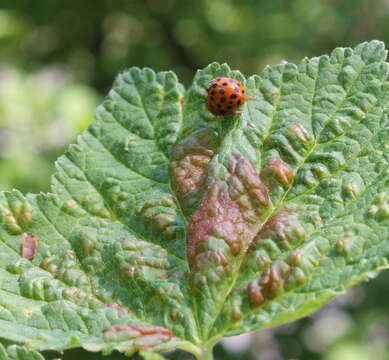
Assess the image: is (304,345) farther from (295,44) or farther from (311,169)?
(311,169)

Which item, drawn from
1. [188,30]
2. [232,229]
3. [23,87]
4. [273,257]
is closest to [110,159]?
[232,229]

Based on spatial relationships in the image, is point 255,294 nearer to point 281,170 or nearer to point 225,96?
point 281,170

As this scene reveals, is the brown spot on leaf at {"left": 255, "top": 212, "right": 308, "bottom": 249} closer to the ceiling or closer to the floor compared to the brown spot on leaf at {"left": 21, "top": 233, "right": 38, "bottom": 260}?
closer to the floor

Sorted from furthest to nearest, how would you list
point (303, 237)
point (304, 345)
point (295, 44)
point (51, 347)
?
1. point (295, 44)
2. point (304, 345)
3. point (303, 237)
4. point (51, 347)

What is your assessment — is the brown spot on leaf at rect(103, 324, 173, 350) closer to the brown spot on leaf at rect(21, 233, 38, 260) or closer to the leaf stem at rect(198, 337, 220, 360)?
the leaf stem at rect(198, 337, 220, 360)

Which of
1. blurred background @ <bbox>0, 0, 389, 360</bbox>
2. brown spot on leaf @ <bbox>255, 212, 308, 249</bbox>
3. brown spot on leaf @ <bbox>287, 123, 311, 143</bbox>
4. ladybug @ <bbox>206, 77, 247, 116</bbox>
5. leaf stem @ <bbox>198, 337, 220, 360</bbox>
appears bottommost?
leaf stem @ <bbox>198, 337, 220, 360</bbox>

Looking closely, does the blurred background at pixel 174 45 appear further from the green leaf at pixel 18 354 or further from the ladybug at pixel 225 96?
the green leaf at pixel 18 354

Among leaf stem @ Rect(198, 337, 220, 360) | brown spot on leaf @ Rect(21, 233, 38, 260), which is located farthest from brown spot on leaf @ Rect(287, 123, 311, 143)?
brown spot on leaf @ Rect(21, 233, 38, 260)

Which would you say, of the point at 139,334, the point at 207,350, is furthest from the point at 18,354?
the point at 207,350
